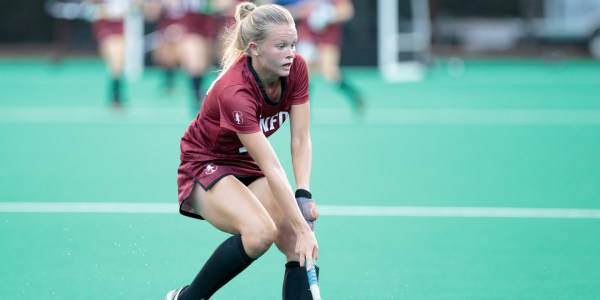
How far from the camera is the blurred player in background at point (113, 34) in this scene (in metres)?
10.9

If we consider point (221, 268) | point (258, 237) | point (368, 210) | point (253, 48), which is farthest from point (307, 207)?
point (368, 210)

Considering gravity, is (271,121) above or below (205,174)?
above

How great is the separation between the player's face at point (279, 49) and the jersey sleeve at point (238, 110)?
137mm

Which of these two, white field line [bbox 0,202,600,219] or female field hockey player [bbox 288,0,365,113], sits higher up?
female field hockey player [bbox 288,0,365,113]

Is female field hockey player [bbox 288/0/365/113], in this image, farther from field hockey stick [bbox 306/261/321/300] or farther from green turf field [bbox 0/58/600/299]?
field hockey stick [bbox 306/261/321/300]

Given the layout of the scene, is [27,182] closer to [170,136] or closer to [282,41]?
[170,136]

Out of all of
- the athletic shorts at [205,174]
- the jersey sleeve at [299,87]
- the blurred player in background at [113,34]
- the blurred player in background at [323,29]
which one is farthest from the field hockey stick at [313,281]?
the blurred player in background at [113,34]

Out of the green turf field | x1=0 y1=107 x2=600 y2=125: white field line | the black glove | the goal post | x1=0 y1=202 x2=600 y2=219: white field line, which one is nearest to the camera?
the black glove

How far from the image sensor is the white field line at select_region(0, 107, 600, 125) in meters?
10.4

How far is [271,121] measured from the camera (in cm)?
391

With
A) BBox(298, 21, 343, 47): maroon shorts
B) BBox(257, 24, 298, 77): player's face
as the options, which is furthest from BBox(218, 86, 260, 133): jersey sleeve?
BBox(298, 21, 343, 47): maroon shorts

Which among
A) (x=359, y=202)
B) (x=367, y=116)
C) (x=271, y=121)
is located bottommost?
(x=367, y=116)

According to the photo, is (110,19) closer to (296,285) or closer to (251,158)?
(251,158)

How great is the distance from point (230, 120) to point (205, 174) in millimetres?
314
